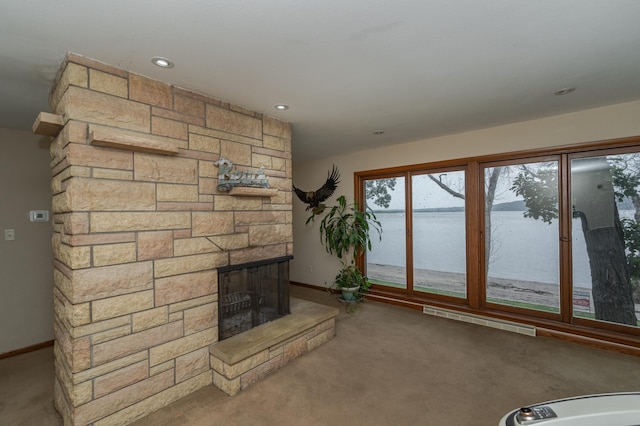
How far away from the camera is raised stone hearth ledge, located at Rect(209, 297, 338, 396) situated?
88.2 inches

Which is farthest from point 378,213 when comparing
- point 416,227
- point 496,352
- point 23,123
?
point 23,123

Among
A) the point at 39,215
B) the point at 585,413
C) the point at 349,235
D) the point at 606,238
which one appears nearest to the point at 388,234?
the point at 349,235

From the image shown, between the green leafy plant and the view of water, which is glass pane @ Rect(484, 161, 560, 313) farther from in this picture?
the green leafy plant

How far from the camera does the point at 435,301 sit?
4086mm

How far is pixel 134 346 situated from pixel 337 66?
94.5 inches

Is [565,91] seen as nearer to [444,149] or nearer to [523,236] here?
[444,149]

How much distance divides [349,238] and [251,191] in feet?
7.55

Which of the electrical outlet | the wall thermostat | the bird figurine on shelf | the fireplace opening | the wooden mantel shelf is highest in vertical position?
the bird figurine on shelf

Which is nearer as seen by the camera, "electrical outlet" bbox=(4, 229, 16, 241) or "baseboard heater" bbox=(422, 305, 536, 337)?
"electrical outlet" bbox=(4, 229, 16, 241)

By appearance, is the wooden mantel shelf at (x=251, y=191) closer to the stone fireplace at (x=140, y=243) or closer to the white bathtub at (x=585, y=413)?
the stone fireplace at (x=140, y=243)

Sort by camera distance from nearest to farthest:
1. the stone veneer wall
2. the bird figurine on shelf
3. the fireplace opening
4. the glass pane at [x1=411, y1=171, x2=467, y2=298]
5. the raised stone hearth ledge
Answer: the stone veneer wall
the raised stone hearth ledge
the fireplace opening
the glass pane at [x1=411, y1=171, x2=467, y2=298]
the bird figurine on shelf

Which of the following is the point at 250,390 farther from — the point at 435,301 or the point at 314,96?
the point at 435,301

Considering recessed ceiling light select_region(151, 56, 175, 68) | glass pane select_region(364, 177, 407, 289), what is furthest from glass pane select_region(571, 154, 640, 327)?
recessed ceiling light select_region(151, 56, 175, 68)

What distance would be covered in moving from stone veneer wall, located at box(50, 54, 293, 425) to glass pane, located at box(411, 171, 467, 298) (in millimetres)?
2836
